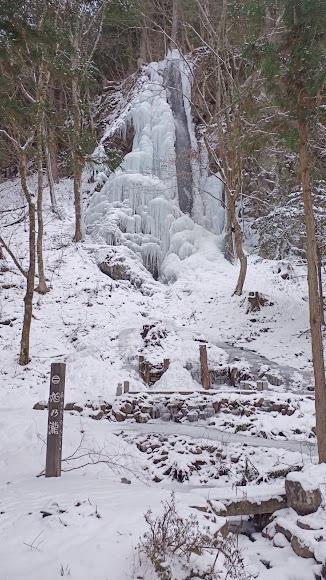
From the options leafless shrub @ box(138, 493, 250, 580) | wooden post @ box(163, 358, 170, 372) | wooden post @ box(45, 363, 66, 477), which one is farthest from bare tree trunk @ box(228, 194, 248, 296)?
leafless shrub @ box(138, 493, 250, 580)

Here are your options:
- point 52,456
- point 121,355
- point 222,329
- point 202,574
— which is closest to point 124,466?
point 52,456

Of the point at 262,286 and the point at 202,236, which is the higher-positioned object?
the point at 202,236

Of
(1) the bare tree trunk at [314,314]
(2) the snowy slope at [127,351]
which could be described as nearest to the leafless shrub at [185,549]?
(2) the snowy slope at [127,351]

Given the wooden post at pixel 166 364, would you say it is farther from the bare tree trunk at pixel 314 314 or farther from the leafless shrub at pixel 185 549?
the leafless shrub at pixel 185 549

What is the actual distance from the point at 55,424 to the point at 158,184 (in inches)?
593

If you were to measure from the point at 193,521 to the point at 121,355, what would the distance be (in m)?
8.19

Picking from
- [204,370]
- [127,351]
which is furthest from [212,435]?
[127,351]

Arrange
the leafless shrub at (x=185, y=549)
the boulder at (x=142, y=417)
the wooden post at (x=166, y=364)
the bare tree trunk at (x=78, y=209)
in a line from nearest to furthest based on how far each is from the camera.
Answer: the leafless shrub at (x=185, y=549) → the boulder at (x=142, y=417) → the wooden post at (x=166, y=364) → the bare tree trunk at (x=78, y=209)

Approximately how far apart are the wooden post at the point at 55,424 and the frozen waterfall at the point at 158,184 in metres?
12.3

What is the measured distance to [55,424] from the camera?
562 cm

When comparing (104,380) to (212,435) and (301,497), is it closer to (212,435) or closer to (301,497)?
(212,435)

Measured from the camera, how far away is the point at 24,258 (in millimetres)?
16438

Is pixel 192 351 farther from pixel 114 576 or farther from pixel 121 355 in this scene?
pixel 114 576

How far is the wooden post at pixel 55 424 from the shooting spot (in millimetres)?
5496
